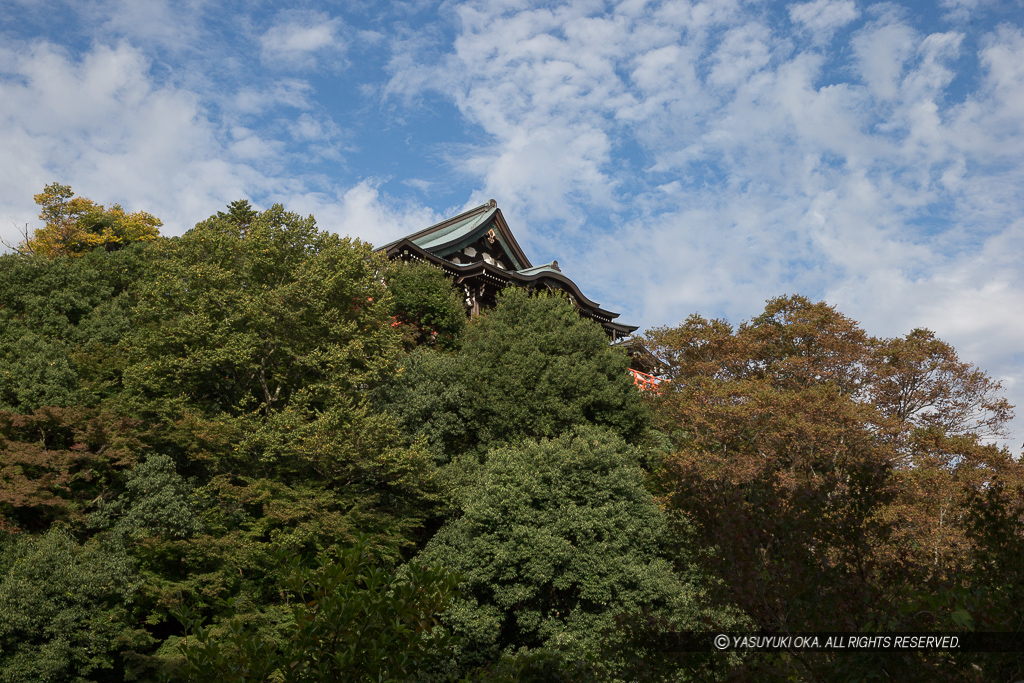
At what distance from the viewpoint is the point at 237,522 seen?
1838 centimetres

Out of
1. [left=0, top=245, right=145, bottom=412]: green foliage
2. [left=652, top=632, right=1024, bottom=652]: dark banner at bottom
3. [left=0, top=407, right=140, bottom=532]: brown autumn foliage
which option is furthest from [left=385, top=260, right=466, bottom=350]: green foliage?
[left=652, top=632, right=1024, bottom=652]: dark banner at bottom

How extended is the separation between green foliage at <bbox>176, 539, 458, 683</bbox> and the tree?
30.8 meters

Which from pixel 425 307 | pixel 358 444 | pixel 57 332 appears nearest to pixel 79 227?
pixel 57 332

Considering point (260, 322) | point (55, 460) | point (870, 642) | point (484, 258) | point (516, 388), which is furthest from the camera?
point (484, 258)

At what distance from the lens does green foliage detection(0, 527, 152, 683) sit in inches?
575

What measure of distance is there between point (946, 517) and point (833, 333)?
813 cm

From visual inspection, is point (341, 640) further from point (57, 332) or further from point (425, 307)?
point (425, 307)

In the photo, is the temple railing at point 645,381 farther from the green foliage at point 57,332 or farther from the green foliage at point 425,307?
the green foliage at point 57,332

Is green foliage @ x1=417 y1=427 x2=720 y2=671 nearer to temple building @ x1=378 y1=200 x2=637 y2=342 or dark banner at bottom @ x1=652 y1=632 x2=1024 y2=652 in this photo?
dark banner at bottom @ x1=652 y1=632 x2=1024 y2=652

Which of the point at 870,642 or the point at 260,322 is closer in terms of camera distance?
the point at 870,642

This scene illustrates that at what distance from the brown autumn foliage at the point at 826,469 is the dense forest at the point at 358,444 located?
13 centimetres

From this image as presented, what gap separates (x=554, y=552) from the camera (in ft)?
52.6

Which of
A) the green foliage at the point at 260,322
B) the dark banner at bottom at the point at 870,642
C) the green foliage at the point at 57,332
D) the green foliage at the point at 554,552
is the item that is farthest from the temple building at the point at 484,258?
the dark banner at bottom at the point at 870,642

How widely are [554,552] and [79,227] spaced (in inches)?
1148
